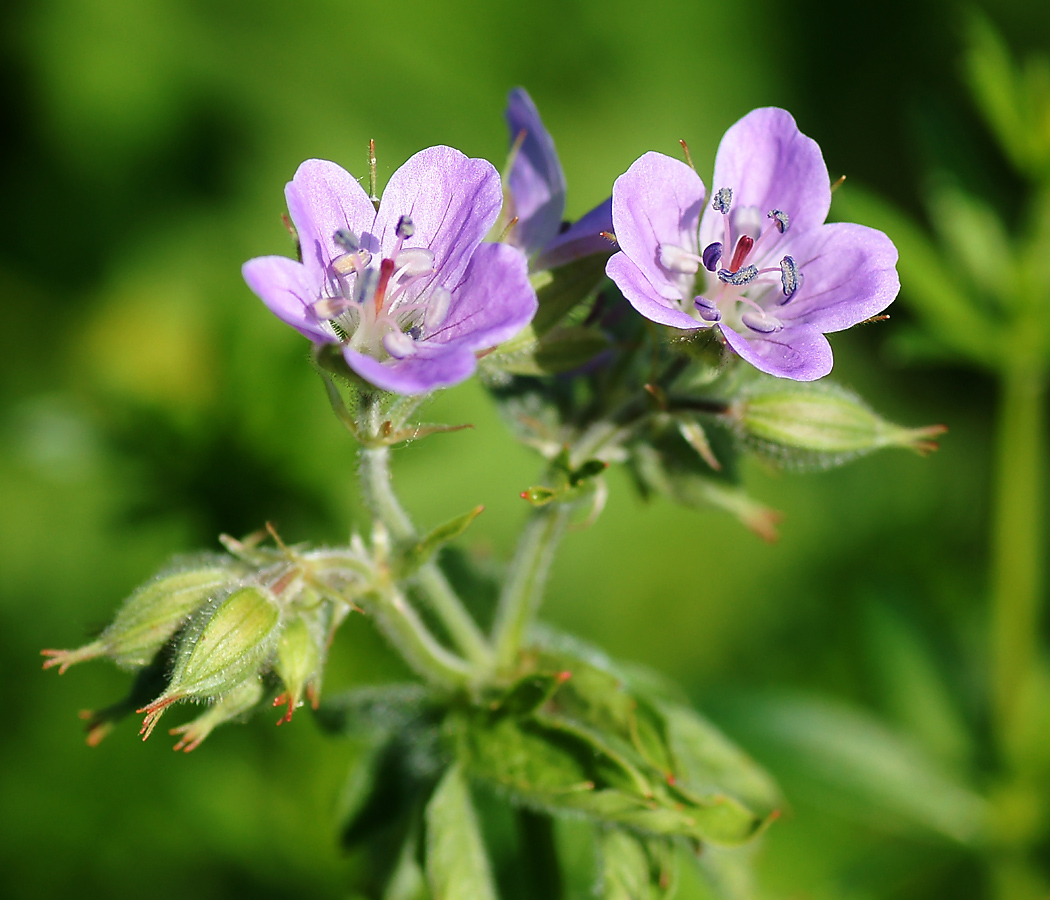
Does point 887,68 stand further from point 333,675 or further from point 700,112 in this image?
point 333,675

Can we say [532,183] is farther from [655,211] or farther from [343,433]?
[343,433]

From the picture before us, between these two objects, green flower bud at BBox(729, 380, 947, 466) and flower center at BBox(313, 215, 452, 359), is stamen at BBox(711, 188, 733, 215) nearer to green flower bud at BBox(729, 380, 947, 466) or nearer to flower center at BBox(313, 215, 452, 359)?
green flower bud at BBox(729, 380, 947, 466)

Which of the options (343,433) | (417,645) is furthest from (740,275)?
(343,433)

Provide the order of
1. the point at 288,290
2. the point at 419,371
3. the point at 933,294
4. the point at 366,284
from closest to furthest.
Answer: the point at 419,371, the point at 288,290, the point at 366,284, the point at 933,294

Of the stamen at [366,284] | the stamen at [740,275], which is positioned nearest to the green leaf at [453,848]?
the stamen at [366,284]

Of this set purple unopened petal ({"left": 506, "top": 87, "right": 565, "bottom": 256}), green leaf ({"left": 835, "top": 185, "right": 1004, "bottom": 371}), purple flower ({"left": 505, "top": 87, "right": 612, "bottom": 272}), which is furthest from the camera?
green leaf ({"left": 835, "top": 185, "right": 1004, "bottom": 371})

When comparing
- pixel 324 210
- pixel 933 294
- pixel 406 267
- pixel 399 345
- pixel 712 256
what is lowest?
pixel 933 294

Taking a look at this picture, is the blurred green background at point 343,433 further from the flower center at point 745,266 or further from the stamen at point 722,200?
Result: the stamen at point 722,200

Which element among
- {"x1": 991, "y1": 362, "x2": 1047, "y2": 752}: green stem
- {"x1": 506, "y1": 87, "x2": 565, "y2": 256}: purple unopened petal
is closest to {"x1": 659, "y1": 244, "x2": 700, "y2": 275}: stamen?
{"x1": 506, "y1": 87, "x2": 565, "y2": 256}: purple unopened petal
